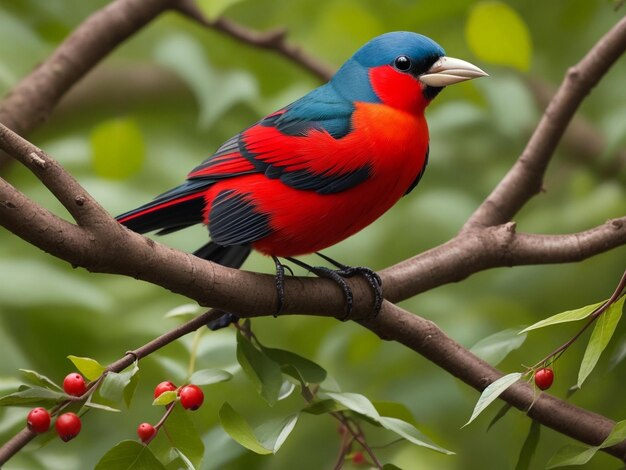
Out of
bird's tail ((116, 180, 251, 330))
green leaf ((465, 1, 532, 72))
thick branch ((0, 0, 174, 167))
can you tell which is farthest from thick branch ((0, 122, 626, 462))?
thick branch ((0, 0, 174, 167))

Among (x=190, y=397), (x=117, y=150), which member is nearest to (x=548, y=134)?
(x=117, y=150)

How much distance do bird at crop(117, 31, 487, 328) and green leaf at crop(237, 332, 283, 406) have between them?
34 cm

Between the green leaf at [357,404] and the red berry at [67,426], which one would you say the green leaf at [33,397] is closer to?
the red berry at [67,426]

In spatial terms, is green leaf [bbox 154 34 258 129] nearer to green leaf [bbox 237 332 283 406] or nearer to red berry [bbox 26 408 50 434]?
green leaf [bbox 237 332 283 406]

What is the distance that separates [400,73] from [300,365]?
1133 mm

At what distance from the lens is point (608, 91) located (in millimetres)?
4344

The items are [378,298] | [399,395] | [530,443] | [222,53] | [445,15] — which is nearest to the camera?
[530,443]

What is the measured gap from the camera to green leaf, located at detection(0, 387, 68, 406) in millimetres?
2080

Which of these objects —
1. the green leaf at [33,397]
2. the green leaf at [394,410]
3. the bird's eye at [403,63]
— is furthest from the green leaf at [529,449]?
the bird's eye at [403,63]

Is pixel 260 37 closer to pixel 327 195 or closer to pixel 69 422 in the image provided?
pixel 327 195

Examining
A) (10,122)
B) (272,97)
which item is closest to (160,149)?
(272,97)

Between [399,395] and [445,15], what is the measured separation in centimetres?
163

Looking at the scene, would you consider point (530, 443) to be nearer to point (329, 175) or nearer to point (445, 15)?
point (329, 175)

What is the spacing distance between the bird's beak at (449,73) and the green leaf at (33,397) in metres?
1.54
